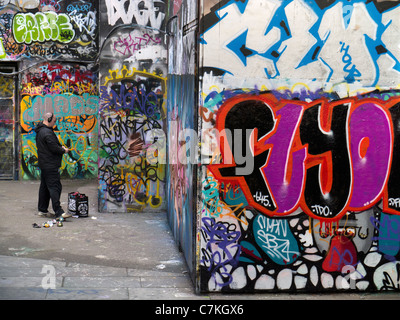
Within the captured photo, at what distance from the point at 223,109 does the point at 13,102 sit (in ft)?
33.4

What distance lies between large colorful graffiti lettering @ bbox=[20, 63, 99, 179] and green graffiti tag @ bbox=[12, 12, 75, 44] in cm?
74

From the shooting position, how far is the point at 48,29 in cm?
1407

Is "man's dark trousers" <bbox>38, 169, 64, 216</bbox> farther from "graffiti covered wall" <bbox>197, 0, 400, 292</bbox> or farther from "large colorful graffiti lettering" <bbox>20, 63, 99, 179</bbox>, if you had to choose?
"large colorful graffiti lettering" <bbox>20, 63, 99, 179</bbox>

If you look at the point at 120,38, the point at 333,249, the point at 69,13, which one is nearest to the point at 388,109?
the point at 333,249

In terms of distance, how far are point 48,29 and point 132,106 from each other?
193 inches

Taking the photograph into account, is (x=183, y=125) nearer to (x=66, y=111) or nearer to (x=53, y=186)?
(x=53, y=186)

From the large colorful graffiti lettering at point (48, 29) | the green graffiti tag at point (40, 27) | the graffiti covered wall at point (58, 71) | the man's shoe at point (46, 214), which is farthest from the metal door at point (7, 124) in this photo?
the man's shoe at point (46, 214)

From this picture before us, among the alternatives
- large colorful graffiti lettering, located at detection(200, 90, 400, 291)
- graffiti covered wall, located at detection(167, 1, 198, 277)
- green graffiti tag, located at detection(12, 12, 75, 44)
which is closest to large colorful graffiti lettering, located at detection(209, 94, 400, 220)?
large colorful graffiti lettering, located at detection(200, 90, 400, 291)

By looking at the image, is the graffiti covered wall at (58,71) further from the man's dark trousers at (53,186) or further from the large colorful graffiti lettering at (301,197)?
the large colorful graffiti lettering at (301,197)

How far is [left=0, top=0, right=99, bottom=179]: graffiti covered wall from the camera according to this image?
553 inches

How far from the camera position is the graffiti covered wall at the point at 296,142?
5770 mm

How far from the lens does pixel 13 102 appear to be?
14.5 m

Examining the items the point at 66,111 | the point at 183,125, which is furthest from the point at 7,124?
the point at 183,125

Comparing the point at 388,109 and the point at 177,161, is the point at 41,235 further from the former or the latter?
the point at 388,109
